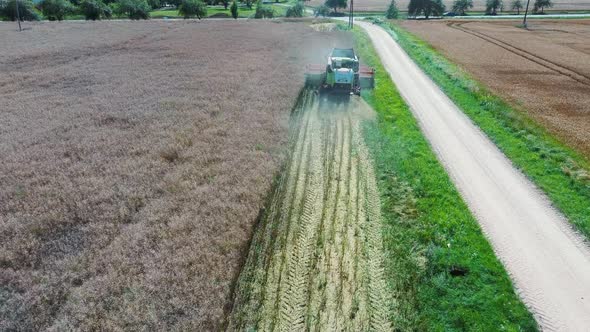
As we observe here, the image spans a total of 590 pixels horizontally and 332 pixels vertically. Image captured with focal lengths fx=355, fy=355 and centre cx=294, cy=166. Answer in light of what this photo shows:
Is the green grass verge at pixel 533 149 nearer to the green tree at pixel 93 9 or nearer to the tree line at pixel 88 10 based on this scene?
the tree line at pixel 88 10

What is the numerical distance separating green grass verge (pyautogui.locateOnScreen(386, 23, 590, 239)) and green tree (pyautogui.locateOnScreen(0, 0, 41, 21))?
3683 inches

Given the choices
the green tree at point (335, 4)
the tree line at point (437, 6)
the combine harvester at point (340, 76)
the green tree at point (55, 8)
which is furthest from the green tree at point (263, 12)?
the combine harvester at point (340, 76)

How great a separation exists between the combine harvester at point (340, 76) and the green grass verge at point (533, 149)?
6.56 m

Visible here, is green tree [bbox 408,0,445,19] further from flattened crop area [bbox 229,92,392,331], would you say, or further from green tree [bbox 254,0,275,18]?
flattened crop area [bbox 229,92,392,331]

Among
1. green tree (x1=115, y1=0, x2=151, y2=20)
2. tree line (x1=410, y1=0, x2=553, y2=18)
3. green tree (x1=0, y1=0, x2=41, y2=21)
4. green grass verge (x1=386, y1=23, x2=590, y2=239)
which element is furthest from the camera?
tree line (x1=410, y1=0, x2=553, y2=18)

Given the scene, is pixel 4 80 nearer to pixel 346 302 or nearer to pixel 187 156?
pixel 187 156

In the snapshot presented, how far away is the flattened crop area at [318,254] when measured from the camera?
8922 millimetres

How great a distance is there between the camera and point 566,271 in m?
10.3

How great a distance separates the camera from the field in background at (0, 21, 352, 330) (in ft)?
29.6

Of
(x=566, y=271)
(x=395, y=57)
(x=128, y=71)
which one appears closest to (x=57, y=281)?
(x=566, y=271)

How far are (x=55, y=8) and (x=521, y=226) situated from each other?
105701 millimetres

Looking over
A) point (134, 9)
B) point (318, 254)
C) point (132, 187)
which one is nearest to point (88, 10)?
point (134, 9)

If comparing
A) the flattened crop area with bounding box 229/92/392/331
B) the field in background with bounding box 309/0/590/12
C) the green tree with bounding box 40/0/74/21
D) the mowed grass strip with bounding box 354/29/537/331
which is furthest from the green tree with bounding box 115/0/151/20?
the mowed grass strip with bounding box 354/29/537/331

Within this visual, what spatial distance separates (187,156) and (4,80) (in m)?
24.9
